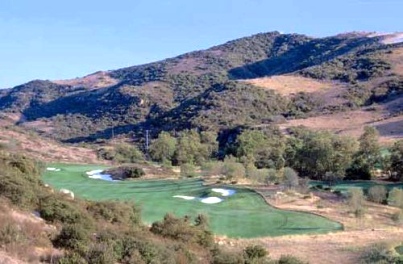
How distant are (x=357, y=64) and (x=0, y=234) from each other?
526 ft

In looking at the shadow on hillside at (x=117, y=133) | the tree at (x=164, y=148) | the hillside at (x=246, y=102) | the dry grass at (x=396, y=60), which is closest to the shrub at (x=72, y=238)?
the tree at (x=164, y=148)

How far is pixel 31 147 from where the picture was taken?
292 feet

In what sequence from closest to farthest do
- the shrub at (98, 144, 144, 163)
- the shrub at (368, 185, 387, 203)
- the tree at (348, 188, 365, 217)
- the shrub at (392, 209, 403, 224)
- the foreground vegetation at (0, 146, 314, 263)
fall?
1. the foreground vegetation at (0, 146, 314, 263)
2. the shrub at (392, 209, 403, 224)
3. the tree at (348, 188, 365, 217)
4. the shrub at (368, 185, 387, 203)
5. the shrub at (98, 144, 144, 163)

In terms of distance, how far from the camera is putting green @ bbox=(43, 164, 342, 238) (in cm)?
3225

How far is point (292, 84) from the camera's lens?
156m

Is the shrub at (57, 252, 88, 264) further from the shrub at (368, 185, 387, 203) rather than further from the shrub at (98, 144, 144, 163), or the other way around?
the shrub at (98, 144, 144, 163)

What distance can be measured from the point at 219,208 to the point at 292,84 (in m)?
120

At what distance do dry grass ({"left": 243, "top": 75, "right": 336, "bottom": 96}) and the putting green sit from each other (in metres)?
98.2

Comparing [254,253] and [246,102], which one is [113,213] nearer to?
[254,253]

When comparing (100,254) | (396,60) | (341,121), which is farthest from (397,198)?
(396,60)

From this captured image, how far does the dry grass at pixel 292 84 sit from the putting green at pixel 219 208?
9824 centimetres

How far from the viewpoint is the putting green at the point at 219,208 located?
3225 centimetres

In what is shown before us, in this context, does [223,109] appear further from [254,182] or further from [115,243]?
[115,243]

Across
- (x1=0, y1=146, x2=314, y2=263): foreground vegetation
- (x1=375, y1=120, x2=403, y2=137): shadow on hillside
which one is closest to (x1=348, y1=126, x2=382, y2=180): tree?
(x1=375, y1=120, x2=403, y2=137): shadow on hillside
